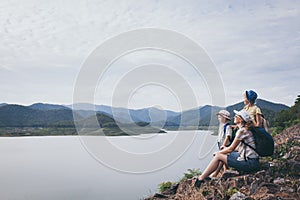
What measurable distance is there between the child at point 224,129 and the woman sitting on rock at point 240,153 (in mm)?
246

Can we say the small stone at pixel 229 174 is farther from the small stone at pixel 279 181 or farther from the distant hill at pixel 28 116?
the distant hill at pixel 28 116

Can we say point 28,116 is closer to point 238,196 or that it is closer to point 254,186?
point 254,186

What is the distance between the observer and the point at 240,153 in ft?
17.9

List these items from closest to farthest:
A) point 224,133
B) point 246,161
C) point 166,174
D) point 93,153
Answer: point 246,161, point 224,133, point 166,174, point 93,153

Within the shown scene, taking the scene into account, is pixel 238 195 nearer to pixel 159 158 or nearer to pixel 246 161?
pixel 246 161

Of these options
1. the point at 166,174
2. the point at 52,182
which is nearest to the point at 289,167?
the point at 166,174

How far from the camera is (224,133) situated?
5898 millimetres

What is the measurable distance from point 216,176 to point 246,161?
713mm

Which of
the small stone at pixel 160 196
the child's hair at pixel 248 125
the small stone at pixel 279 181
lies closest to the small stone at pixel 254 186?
the small stone at pixel 279 181

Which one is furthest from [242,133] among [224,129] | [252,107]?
[252,107]

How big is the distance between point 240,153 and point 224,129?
59 centimetres

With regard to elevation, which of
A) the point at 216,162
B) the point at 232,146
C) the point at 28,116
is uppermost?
the point at 28,116

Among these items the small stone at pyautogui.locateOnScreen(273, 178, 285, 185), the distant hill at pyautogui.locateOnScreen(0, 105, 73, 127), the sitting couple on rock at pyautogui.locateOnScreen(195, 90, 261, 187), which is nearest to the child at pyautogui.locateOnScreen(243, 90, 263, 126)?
the sitting couple on rock at pyautogui.locateOnScreen(195, 90, 261, 187)

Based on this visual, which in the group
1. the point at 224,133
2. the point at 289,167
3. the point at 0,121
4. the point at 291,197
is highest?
the point at 0,121
